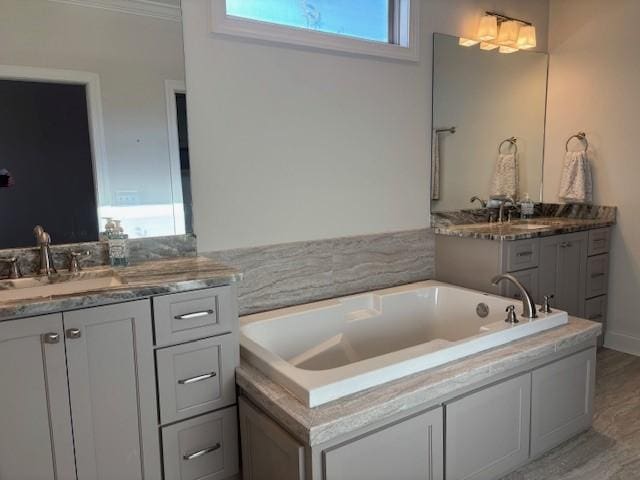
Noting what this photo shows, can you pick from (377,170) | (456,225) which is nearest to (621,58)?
(456,225)

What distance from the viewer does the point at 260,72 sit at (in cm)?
248

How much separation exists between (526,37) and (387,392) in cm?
289

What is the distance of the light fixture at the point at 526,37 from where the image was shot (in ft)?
11.3

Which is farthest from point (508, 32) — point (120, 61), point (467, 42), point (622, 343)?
point (120, 61)

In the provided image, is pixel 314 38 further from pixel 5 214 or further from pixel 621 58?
pixel 621 58

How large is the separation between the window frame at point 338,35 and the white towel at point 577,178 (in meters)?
1.39

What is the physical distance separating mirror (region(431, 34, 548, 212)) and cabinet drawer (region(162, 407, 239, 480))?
1977 millimetres

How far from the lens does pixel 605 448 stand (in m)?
2.28

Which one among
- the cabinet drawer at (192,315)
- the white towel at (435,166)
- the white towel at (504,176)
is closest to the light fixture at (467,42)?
the white towel at (435,166)

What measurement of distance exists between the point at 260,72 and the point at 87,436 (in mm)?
1777

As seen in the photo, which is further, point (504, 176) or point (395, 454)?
point (504, 176)

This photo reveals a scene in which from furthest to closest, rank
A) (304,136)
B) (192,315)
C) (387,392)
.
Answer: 1. (304,136)
2. (192,315)
3. (387,392)

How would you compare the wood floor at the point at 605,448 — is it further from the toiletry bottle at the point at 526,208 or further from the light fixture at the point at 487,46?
the light fixture at the point at 487,46

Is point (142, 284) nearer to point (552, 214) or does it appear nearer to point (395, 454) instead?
point (395, 454)
